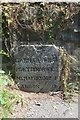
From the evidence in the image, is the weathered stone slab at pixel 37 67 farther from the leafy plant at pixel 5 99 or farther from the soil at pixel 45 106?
the leafy plant at pixel 5 99

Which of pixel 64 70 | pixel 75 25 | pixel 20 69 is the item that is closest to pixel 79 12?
pixel 75 25

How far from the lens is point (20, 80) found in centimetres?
393

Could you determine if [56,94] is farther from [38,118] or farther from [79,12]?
[79,12]

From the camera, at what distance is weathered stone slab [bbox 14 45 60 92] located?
3875 millimetres

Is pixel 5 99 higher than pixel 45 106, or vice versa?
pixel 5 99

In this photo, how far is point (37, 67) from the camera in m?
3.90

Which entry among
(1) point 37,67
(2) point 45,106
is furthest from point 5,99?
(1) point 37,67

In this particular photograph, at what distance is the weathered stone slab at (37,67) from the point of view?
3875 mm

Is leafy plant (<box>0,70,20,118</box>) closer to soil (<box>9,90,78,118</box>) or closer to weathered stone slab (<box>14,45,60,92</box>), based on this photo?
soil (<box>9,90,78,118</box>)

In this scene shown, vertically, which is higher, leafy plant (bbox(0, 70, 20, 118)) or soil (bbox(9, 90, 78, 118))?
leafy plant (bbox(0, 70, 20, 118))

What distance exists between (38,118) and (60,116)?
0.23m

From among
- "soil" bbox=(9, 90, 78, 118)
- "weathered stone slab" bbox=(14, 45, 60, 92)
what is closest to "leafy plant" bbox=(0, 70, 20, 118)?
"soil" bbox=(9, 90, 78, 118)

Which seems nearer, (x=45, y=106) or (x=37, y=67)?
(x=45, y=106)

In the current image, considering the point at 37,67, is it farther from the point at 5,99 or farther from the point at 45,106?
the point at 5,99
